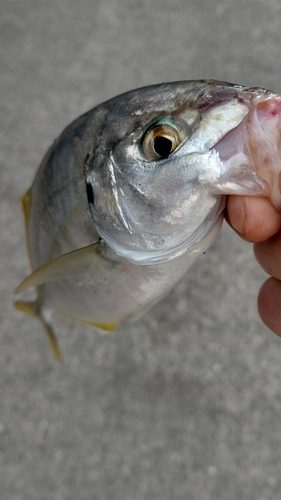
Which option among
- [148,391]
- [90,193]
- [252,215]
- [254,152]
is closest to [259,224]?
[252,215]

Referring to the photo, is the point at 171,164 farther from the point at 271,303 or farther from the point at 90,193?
the point at 271,303

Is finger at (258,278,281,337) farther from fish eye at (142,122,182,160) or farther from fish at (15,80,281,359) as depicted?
fish eye at (142,122,182,160)

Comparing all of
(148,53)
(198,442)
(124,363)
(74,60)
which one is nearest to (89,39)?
(74,60)

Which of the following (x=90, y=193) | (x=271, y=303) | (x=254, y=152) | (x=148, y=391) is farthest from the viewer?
(x=148, y=391)

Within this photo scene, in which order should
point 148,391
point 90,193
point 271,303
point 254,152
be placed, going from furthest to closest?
point 148,391 → point 271,303 → point 90,193 → point 254,152

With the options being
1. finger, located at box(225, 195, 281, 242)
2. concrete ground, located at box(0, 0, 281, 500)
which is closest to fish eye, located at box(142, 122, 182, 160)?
finger, located at box(225, 195, 281, 242)

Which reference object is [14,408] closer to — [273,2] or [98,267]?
[98,267]

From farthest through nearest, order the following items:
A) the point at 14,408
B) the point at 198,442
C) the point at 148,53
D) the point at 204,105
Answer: the point at 148,53
the point at 14,408
the point at 198,442
the point at 204,105
